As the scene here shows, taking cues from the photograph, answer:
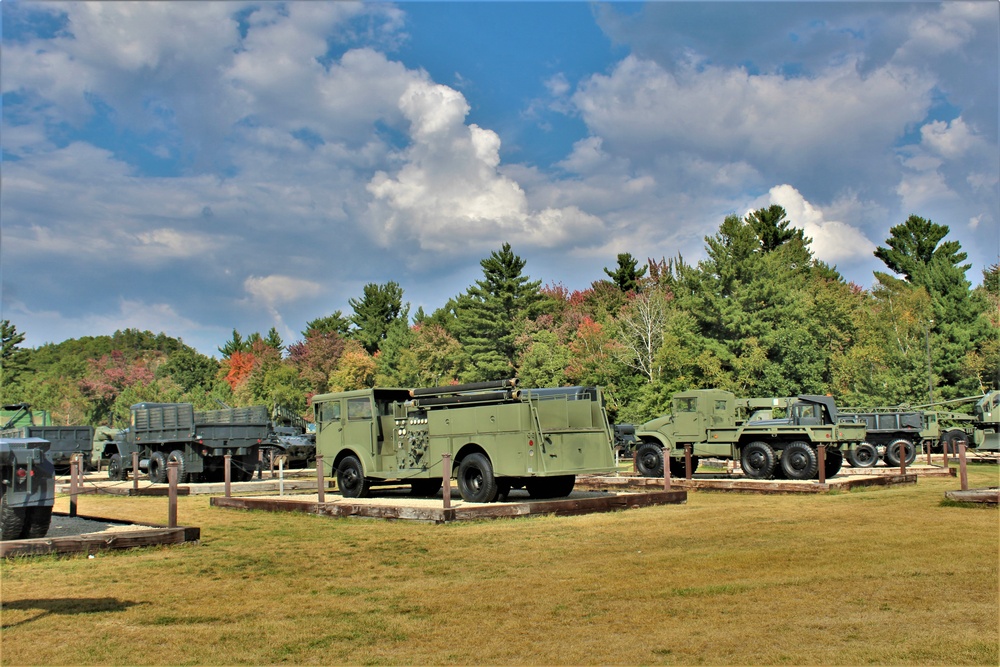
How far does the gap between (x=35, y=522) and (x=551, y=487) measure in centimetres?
920

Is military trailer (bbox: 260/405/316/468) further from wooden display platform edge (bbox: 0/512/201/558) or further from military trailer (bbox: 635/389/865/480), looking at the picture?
wooden display platform edge (bbox: 0/512/201/558)

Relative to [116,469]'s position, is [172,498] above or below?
above

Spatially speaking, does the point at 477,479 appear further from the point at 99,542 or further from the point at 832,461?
the point at 832,461

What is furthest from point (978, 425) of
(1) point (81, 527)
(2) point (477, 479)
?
(1) point (81, 527)

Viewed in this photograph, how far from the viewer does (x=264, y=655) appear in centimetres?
611

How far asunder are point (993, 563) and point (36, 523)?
35.1ft

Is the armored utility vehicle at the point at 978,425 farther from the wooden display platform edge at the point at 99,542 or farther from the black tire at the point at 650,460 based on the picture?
the wooden display platform edge at the point at 99,542

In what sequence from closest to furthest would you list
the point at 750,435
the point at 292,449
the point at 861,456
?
the point at 750,435 < the point at 861,456 < the point at 292,449

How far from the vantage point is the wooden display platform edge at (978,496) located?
14.6 m

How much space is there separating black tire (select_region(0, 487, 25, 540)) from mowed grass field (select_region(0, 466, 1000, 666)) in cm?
81

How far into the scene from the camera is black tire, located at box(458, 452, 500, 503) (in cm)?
1566

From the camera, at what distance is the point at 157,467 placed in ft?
83.1

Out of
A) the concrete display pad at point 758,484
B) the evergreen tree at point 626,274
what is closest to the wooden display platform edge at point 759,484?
the concrete display pad at point 758,484

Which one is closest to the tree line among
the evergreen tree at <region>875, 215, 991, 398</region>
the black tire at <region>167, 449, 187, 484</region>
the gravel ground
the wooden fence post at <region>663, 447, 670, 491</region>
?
the evergreen tree at <region>875, 215, 991, 398</region>
